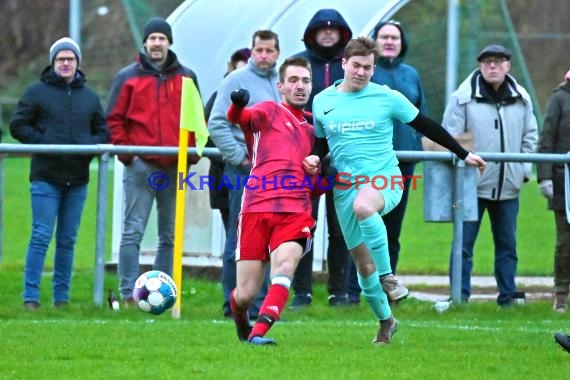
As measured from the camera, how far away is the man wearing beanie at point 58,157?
12.3 meters

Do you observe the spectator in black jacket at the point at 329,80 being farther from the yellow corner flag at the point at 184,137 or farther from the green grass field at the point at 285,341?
the yellow corner flag at the point at 184,137

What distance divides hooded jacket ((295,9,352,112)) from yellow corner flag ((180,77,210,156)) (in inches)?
46.3

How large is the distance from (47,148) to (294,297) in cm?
252

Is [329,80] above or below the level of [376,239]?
above

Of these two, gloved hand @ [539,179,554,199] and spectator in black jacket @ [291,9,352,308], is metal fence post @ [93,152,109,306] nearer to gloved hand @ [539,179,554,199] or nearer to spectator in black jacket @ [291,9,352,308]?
spectator in black jacket @ [291,9,352,308]

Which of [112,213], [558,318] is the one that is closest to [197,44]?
[112,213]

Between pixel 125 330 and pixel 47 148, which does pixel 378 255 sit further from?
pixel 47 148

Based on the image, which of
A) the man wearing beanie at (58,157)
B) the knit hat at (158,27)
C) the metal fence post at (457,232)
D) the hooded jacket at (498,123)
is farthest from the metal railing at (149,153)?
the knit hat at (158,27)

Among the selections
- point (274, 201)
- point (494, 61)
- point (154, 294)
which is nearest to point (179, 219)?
point (154, 294)

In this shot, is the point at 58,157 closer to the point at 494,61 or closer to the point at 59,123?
the point at 59,123

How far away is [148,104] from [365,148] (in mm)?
3395

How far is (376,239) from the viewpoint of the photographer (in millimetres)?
9555

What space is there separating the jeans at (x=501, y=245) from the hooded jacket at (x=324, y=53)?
1811 mm

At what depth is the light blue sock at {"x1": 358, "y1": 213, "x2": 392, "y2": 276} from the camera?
9523mm
